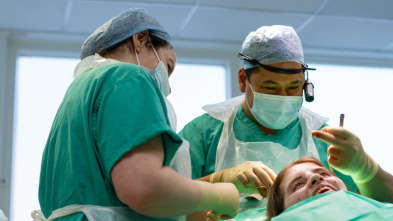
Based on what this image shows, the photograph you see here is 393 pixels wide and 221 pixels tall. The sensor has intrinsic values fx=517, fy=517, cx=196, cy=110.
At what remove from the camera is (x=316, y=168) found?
2.00 m

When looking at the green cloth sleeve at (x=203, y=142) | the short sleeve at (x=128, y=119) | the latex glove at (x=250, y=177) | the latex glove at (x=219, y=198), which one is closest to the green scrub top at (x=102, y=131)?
the short sleeve at (x=128, y=119)

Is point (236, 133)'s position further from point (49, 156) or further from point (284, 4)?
point (284, 4)

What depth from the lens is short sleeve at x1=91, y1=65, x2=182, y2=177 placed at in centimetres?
117

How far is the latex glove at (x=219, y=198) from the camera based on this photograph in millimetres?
1269

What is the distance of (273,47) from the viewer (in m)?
2.29

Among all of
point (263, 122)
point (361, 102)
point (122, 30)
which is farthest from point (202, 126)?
point (361, 102)

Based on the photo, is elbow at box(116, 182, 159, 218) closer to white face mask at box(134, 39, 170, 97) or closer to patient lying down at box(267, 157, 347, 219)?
white face mask at box(134, 39, 170, 97)

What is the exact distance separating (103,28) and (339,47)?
3.66 meters

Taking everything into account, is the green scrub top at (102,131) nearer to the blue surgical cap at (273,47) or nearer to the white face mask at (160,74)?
the white face mask at (160,74)

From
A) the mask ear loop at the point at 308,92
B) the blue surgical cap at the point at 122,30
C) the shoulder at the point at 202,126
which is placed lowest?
the shoulder at the point at 202,126

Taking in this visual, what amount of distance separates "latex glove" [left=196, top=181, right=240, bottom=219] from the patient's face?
21.0 inches

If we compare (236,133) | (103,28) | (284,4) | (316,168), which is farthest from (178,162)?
(284,4)

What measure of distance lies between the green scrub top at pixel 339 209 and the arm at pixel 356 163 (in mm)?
218


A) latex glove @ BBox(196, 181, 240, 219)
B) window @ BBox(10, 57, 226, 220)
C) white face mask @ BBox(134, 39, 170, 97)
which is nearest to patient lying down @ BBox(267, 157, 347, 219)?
latex glove @ BBox(196, 181, 240, 219)
